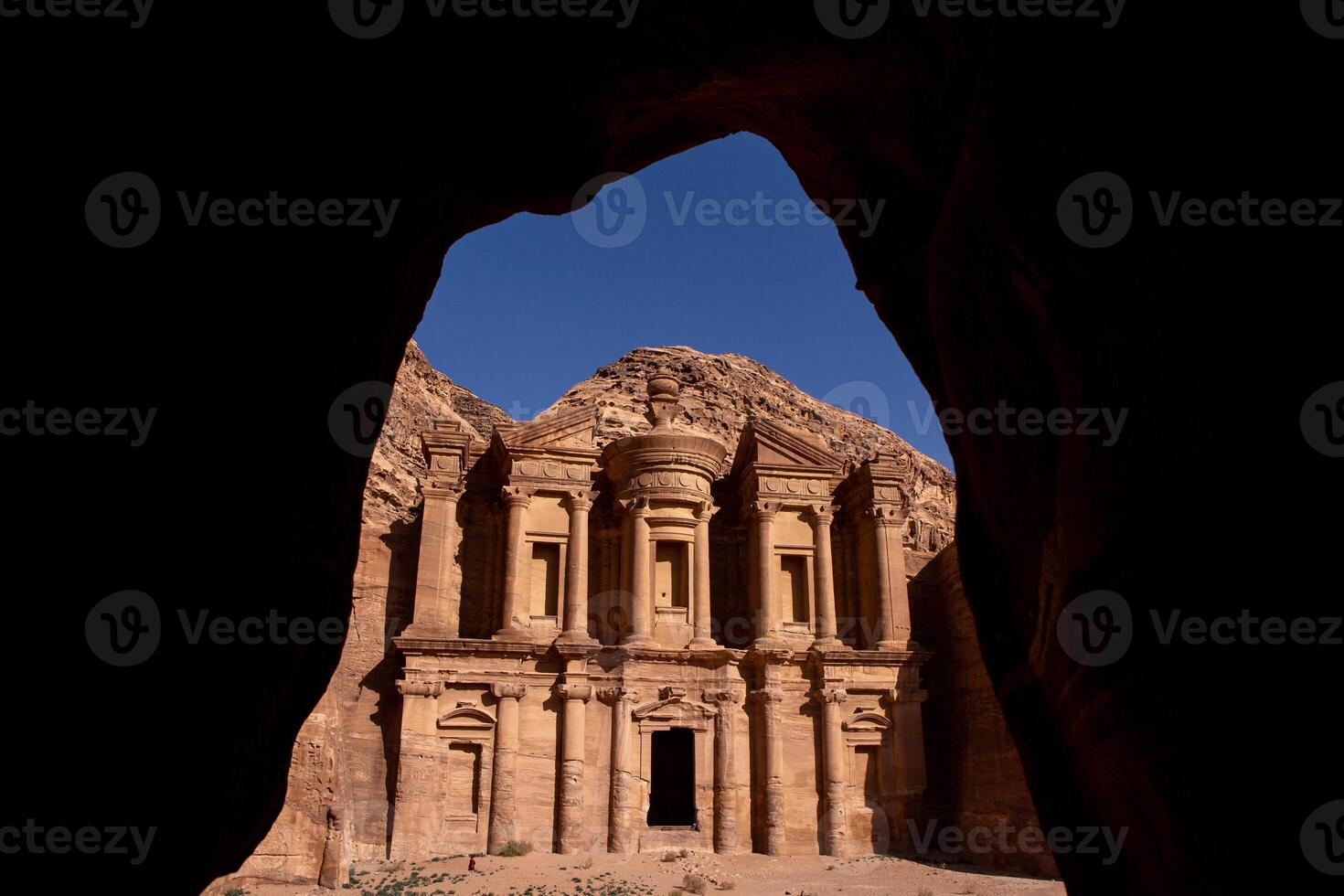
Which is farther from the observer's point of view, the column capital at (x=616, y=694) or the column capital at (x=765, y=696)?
the column capital at (x=765, y=696)

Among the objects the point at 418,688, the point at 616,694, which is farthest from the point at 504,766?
the point at 616,694

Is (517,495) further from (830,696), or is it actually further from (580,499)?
(830,696)

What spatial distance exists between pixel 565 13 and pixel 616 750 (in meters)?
18.5

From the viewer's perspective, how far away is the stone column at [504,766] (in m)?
20.2

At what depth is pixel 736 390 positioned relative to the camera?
44000mm

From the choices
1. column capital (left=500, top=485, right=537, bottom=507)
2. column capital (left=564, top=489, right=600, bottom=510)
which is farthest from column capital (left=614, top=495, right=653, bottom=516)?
column capital (left=500, top=485, right=537, bottom=507)

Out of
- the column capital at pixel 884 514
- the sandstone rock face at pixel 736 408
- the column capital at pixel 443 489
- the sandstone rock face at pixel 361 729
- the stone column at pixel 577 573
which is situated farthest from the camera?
the sandstone rock face at pixel 736 408

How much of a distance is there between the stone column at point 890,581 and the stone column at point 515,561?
909cm

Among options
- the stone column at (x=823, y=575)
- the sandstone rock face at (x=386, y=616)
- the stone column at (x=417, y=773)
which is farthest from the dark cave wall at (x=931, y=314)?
the stone column at (x=823, y=575)

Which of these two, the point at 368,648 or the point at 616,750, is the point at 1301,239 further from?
the point at 368,648

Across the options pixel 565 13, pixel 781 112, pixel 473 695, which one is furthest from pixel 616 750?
pixel 565 13

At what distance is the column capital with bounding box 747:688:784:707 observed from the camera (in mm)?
22156

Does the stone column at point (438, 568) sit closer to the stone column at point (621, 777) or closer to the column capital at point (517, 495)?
the column capital at point (517, 495)

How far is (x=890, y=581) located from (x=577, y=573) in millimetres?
8174
